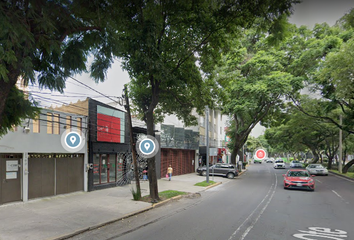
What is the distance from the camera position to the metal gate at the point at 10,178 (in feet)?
35.1

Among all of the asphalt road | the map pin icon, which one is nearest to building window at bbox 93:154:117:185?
the map pin icon

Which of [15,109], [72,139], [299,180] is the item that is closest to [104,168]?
[72,139]

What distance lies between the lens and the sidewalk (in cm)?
738

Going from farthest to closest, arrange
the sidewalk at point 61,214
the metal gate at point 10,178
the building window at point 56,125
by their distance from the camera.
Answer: the building window at point 56,125 → the metal gate at point 10,178 → the sidewalk at point 61,214

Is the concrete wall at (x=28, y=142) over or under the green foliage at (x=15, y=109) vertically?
under

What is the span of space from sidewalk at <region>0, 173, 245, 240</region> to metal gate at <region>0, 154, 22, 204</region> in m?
0.39

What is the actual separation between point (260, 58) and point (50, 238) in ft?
69.5

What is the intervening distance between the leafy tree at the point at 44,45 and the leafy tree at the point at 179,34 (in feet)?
2.98

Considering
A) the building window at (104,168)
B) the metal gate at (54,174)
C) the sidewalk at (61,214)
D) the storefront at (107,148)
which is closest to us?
the sidewalk at (61,214)

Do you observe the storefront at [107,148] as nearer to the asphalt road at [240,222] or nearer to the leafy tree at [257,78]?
the asphalt road at [240,222]

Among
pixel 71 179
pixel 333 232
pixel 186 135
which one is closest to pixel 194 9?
pixel 333 232

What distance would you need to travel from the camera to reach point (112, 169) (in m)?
17.4

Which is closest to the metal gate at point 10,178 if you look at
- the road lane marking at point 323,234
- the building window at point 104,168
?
the building window at point 104,168

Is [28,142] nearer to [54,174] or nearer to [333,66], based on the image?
[54,174]
